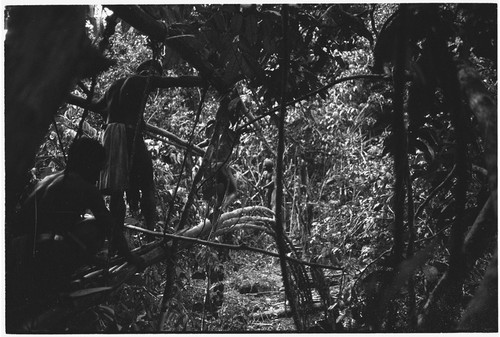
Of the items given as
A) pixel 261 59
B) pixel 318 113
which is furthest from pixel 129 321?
pixel 318 113

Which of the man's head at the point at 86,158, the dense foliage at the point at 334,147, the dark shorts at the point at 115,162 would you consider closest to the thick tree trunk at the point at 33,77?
the dense foliage at the point at 334,147

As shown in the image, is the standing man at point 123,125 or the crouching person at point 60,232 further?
the standing man at point 123,125

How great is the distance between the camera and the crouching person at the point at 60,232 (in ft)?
7.76

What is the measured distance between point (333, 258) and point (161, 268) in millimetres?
1264

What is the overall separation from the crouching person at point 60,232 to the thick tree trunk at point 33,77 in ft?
4.49

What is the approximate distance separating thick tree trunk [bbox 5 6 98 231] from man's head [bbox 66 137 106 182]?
5.49 feet

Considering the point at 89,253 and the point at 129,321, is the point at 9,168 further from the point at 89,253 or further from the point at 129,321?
the point at 129,321

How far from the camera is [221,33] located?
8.23 feet

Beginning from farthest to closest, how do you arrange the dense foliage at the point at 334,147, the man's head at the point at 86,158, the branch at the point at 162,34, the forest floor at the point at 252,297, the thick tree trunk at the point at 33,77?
the forest floor at the point at 252,297, the man's head at the point at 86,158, the branch at the point at 162,34, the dense foliage at the point at 334,147, the thick tree trunk at the point at 33,77

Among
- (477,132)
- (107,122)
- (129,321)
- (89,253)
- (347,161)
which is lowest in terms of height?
(129,321)

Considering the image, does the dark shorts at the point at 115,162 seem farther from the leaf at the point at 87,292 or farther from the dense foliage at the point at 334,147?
the leaf at the point at 87,292

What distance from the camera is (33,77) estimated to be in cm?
98

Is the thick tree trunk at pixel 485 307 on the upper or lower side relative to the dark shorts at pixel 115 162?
lower

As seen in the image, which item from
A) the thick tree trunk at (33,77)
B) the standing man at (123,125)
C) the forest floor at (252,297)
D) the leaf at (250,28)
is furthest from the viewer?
the forest floor at (252,297)
